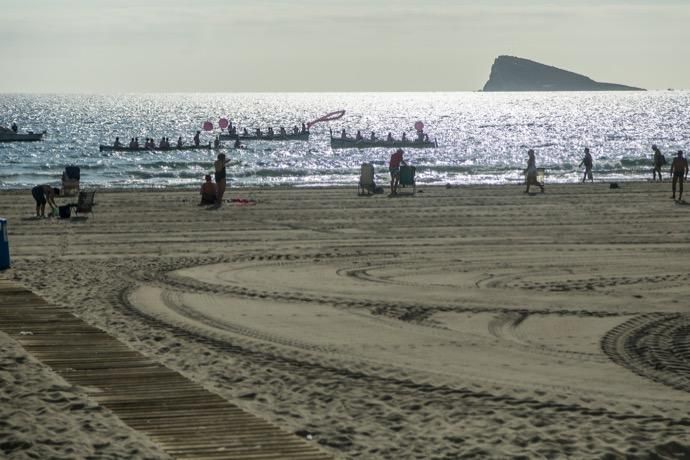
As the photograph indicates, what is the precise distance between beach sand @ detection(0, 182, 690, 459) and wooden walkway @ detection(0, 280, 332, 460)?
6.5 inches

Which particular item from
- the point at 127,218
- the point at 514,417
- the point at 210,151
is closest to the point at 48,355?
the point at 514,417

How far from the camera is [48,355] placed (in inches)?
→ 343

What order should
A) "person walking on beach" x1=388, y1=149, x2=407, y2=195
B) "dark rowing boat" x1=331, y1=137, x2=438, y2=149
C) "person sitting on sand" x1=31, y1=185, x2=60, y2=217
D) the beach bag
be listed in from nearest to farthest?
the beach bag
"person sitting on sand" x1=31, y1=185, x2=60, y2=217
"person walking on beach" x1=388, y1=149, x2=407, y2=195
"dark rowing boat" x1=331, y1=137, x2=438, y2=149

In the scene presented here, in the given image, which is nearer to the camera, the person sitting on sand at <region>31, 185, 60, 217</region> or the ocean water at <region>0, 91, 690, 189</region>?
the person sitting on sand at <region>31, 185, 60, 217</region>

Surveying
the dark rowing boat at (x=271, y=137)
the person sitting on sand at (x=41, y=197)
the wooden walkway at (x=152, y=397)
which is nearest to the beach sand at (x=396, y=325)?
the wooden walkway at (x=152, y=397)

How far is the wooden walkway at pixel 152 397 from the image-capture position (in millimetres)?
6480

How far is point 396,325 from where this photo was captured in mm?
10422

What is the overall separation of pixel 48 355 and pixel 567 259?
8.16 meters

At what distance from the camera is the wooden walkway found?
6.48 meters

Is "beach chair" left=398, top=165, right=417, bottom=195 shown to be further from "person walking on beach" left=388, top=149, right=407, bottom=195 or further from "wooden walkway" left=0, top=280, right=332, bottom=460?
"wooden walkway" left=0, top=280, right=332, bottom=460

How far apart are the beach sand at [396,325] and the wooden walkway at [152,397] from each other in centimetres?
17

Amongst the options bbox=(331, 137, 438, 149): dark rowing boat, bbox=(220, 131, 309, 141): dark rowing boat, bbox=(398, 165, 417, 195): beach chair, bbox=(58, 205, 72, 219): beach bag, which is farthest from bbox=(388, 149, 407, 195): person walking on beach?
bbox=(220, 131, 309, 141): dark rowing boat

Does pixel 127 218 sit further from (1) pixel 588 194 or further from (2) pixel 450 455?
(2) pixel 450 455

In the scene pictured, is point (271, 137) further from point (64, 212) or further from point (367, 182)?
point (64, 212)
